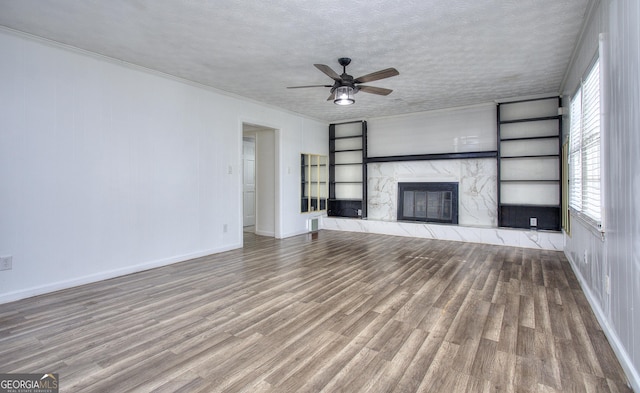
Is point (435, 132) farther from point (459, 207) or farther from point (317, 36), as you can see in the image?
point (317, 36)

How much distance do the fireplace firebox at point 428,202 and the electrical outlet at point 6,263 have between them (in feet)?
21.4

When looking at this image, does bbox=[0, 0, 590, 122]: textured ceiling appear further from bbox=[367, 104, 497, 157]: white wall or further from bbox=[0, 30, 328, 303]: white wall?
bbox=[367, 104, 497, 157]: white wall

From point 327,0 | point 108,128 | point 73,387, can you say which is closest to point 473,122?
point 327,0

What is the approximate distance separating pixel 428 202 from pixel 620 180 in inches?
193

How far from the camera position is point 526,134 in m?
5.94

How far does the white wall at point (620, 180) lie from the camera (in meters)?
1.81

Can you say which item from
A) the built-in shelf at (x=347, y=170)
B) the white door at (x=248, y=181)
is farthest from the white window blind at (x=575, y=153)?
the white door at (x=248, y=181)

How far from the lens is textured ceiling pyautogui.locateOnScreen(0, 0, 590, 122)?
2.84m

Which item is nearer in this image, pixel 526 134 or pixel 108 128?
pixel 108 128

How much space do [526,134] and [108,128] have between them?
22.7 ft

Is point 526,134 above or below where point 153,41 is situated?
below

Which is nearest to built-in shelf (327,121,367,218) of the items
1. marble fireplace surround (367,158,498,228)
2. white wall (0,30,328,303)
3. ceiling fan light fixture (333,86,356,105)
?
marble fireplace surround (367,158,498,228)

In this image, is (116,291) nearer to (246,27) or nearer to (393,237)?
(246,27)

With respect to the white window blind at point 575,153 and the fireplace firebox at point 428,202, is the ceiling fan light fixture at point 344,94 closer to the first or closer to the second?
the white window blind at point 575,153
